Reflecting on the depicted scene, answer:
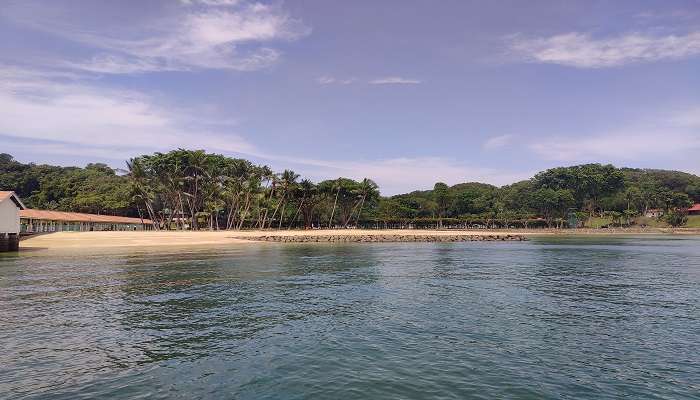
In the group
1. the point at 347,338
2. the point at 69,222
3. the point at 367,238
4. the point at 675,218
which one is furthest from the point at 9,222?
the point at 675,218

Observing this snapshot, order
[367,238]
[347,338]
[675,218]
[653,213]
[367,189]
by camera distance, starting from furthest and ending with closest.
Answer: [653,213] → [675,218] → [367,189] → [367,238] → [347,338]

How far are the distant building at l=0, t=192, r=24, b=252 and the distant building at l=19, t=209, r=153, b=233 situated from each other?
16971 mm

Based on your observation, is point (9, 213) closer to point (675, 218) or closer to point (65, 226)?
point (65, 226)

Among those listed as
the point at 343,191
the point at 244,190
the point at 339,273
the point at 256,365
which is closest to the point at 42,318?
the point at 256,365

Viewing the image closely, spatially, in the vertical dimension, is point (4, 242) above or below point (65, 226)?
below

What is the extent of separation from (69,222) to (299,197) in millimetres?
58692

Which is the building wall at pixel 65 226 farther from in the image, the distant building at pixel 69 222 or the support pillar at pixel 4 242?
the support pillar at pixel 4 242

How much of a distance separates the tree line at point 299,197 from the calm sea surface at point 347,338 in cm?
9018

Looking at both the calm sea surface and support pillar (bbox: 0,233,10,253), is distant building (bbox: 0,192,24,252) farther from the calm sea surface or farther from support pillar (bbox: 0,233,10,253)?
the calm sea surface

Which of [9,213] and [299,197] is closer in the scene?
[9,213]

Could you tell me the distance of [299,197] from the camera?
438 ft

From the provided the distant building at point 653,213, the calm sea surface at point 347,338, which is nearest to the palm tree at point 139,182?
the calm sea surface at point 347,338

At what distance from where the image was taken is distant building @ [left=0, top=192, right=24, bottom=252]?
2138 inches

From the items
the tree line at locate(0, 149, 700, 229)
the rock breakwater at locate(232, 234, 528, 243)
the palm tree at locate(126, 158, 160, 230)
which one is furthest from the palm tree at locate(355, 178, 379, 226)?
the palm tree at locate(126, 158, 160, 230)
